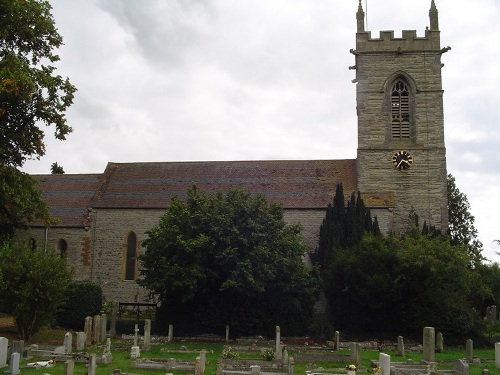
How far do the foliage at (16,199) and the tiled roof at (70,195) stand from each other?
13.8 metres

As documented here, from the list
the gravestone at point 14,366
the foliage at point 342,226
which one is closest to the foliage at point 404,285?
the foliage at point 342,226

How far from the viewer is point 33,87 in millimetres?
17969

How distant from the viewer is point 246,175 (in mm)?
35969

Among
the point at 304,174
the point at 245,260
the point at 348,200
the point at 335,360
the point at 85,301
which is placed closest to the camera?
the point at 335,360

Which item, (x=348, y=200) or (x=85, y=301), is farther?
(x=348, y=200)

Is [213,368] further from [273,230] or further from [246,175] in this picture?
[246,175]

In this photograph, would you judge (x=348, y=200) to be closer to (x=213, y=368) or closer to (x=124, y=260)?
(x=124, y=260)

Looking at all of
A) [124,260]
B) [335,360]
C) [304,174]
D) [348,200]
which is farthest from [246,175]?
[335,360]

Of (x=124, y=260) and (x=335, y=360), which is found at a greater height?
(x=124, y=260)

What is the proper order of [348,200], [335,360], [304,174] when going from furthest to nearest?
[304,174] < [348,200] < [335,360]

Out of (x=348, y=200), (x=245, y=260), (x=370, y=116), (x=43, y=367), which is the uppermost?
(x=370, y=116)

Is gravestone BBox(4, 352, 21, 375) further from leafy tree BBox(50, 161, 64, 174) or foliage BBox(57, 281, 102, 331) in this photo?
leafy tree BBox(50, 161, 64, 174)

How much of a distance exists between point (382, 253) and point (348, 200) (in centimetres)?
678

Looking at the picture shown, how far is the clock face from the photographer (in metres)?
33.6
